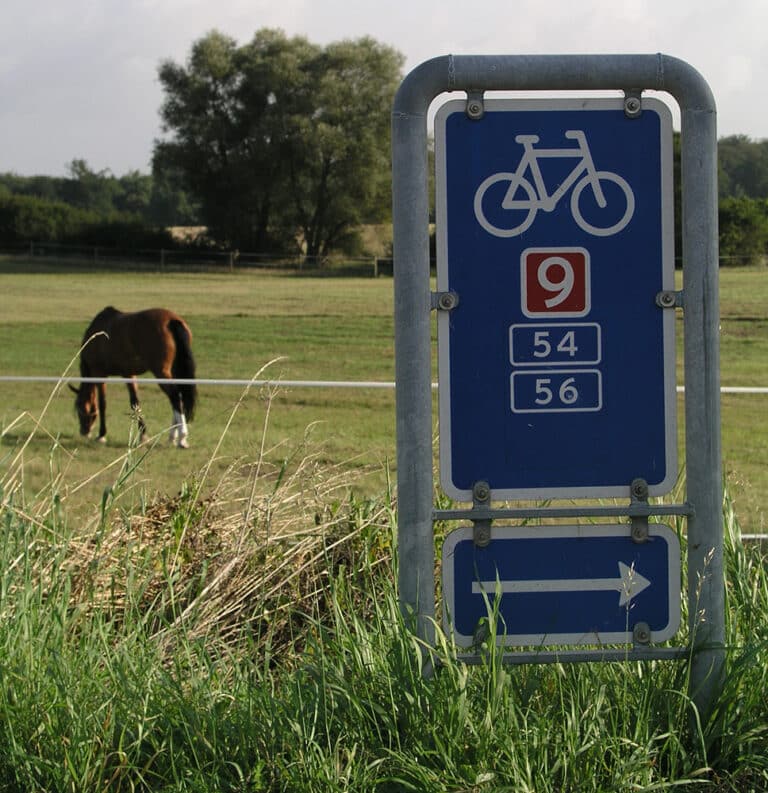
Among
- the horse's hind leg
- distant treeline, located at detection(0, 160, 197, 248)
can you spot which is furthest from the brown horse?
distant treeline, located at detection(0, 160, 197, 248)

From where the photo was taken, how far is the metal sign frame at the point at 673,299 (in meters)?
2.66

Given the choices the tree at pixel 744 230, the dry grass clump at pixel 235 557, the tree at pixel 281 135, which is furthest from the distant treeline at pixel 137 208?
the dry grass clump at pixel 235 557

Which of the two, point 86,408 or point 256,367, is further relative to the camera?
point 256,367

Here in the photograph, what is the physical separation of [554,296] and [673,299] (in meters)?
0.27

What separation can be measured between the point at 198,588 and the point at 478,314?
150 centimetres

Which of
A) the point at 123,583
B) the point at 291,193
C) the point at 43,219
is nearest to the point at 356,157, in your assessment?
the point at 291,193

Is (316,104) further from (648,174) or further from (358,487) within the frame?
(648,174)

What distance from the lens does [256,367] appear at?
2134 centimetres

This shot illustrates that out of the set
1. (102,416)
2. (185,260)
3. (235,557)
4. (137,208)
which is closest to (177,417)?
(102,416)

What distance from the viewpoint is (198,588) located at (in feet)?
12.2

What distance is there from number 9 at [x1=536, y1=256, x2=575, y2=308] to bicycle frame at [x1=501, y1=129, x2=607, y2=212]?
0.12 meters

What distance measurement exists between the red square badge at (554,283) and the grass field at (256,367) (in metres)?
1.08

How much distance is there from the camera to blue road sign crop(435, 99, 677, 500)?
2688 mm

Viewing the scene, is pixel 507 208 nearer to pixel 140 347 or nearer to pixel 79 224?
pixel 140 347
